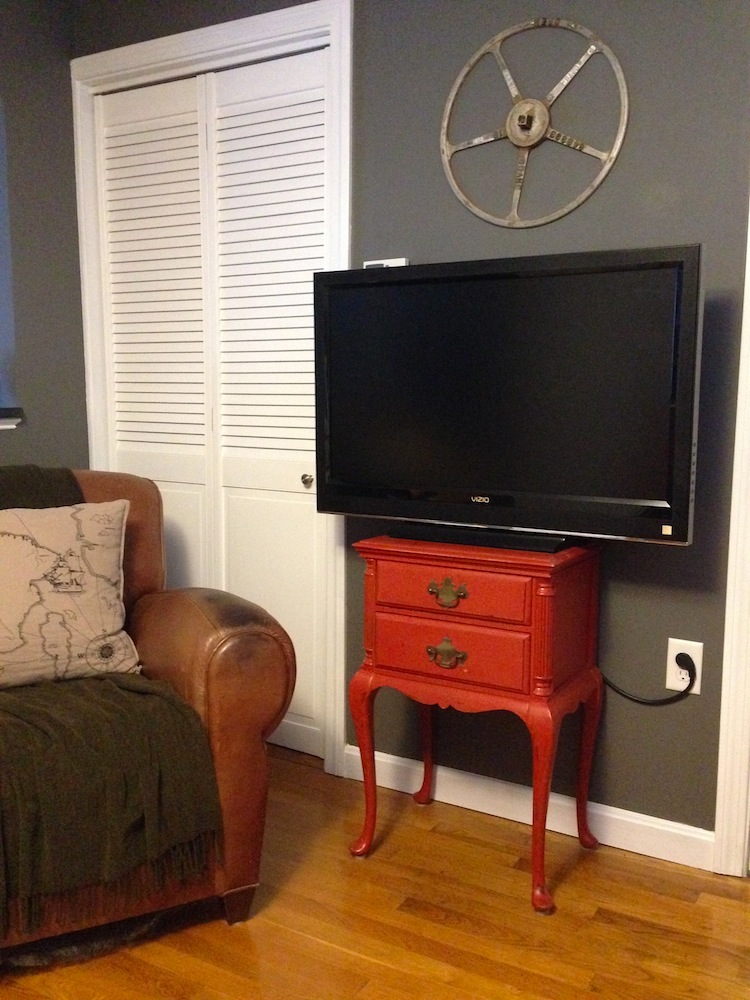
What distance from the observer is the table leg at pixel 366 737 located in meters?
2.15

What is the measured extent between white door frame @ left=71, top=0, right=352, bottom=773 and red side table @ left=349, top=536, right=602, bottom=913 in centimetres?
49

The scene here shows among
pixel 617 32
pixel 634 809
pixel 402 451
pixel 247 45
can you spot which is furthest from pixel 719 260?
pixel 247 45

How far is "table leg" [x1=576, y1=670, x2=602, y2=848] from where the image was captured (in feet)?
7.16

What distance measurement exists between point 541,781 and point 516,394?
857 millimetres

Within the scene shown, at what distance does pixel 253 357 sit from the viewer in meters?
2.77

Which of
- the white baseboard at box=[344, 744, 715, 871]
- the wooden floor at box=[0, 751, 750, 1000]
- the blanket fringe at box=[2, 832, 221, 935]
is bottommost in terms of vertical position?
the wooden floor at box=[0, 751, 750, 1000]

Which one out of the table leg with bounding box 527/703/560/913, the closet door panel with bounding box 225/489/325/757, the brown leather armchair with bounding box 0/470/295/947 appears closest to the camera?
the brown leather armchair with bounding box 0/470/295/947

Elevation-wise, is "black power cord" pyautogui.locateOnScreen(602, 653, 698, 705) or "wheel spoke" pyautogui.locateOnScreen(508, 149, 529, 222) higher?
"wheel spoke" pyautogui.locateOnScreen(508, 149, 529, 222)

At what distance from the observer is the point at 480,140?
228 centimetres

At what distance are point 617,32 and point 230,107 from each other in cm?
118

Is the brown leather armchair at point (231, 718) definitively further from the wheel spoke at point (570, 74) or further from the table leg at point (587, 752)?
the wheel spoke at point (570, 74)

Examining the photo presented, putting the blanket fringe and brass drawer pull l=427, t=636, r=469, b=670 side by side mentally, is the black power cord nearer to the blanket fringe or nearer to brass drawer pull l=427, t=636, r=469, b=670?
brass drawer pull l=427, t=636, r=469, b=670

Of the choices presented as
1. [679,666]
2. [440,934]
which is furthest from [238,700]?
[679,666]

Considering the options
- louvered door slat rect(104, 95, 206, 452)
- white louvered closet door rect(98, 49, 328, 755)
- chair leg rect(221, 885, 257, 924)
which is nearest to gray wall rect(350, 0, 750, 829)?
white louvered closet door rect(98, 49, 328, 755)
